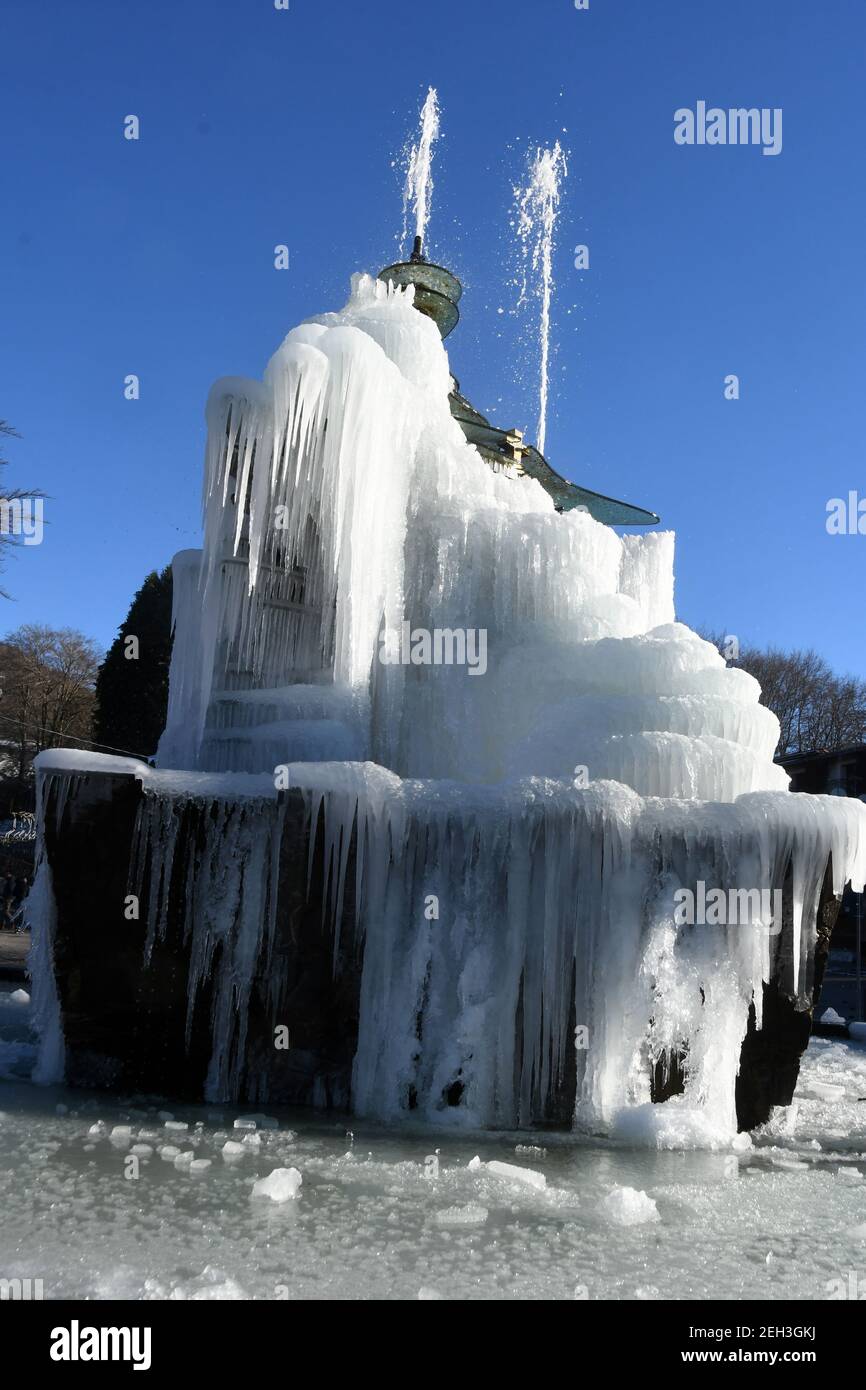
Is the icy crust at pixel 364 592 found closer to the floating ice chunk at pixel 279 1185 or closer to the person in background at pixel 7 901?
the floating ice chunk at pixel 279 1185

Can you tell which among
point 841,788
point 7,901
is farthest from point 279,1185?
point 841,788

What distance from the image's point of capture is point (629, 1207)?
5504mm

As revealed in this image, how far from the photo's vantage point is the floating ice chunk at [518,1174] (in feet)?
19.5

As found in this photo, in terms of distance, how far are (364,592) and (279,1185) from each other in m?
6.60

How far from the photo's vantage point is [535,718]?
10227 mm

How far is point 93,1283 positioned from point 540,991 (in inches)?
169

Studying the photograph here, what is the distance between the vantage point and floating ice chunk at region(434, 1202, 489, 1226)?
5195 millimetres

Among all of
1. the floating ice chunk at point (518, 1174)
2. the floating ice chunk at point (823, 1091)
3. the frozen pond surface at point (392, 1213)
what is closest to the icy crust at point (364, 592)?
the frozen pond surface at point (392, 1213)

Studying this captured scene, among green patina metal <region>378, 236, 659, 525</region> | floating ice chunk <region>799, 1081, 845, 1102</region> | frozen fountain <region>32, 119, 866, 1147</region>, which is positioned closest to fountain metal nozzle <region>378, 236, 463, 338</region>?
green patina metal <region>378, 236, 659, 525</region>

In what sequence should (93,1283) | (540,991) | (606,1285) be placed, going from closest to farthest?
(93,1283), (606,1285), (540,991)

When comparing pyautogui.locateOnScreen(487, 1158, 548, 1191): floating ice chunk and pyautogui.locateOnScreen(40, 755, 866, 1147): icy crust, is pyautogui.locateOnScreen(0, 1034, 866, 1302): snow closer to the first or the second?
pyautogui.locateOnScreen(487, 1158, 548, 1191): floating ice chunk

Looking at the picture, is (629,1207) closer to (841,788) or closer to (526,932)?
(526,932)
